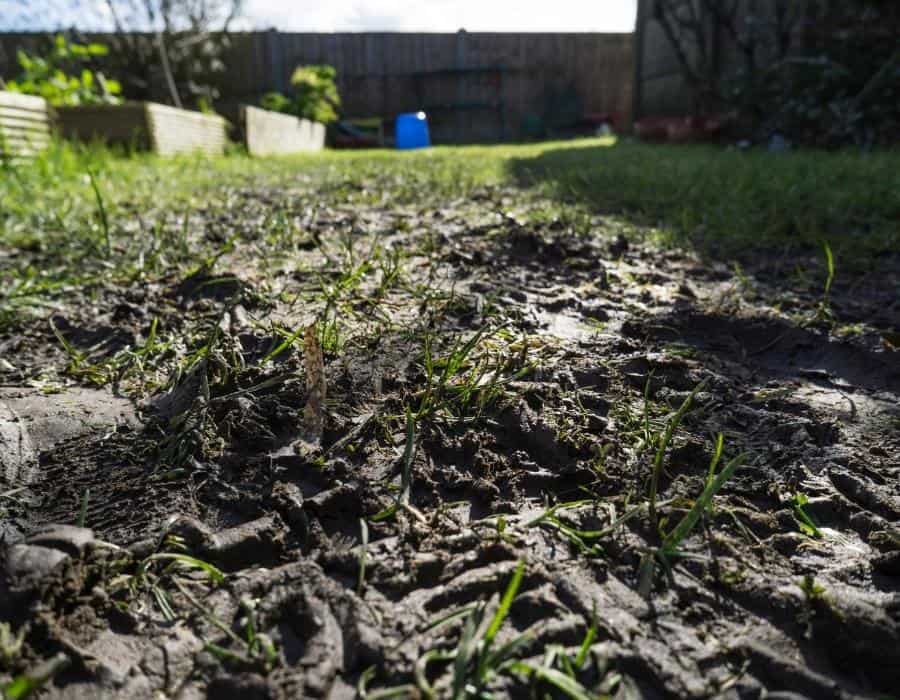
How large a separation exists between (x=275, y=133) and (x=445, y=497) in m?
8.26

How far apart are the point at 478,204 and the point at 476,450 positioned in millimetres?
2307

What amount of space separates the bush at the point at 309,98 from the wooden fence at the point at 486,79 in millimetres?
1901

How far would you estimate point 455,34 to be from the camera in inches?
539

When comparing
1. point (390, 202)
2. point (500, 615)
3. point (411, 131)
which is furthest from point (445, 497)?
point (411, 131)

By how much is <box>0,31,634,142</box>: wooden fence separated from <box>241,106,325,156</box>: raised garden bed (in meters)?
3.33

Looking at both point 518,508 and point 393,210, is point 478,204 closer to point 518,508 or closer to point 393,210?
point 393,210

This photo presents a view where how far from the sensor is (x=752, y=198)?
312 cm

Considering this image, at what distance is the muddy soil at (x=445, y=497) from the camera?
0.64m

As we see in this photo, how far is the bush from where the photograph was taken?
10.9 m

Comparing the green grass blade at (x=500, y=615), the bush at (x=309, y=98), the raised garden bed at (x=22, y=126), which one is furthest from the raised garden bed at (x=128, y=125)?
the green grass blade at (x=500, y=615)

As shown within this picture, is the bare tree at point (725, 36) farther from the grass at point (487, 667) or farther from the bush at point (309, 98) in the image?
the grass at point (487, 667)

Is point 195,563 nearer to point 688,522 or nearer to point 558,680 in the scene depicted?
point 558,680

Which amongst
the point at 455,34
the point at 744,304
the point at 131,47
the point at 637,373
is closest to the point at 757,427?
the point at 637,373

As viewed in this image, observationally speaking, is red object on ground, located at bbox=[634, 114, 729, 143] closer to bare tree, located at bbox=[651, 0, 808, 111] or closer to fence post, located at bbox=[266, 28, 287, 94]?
bare tree, located at bbox=[651, 0, 808, 111]
